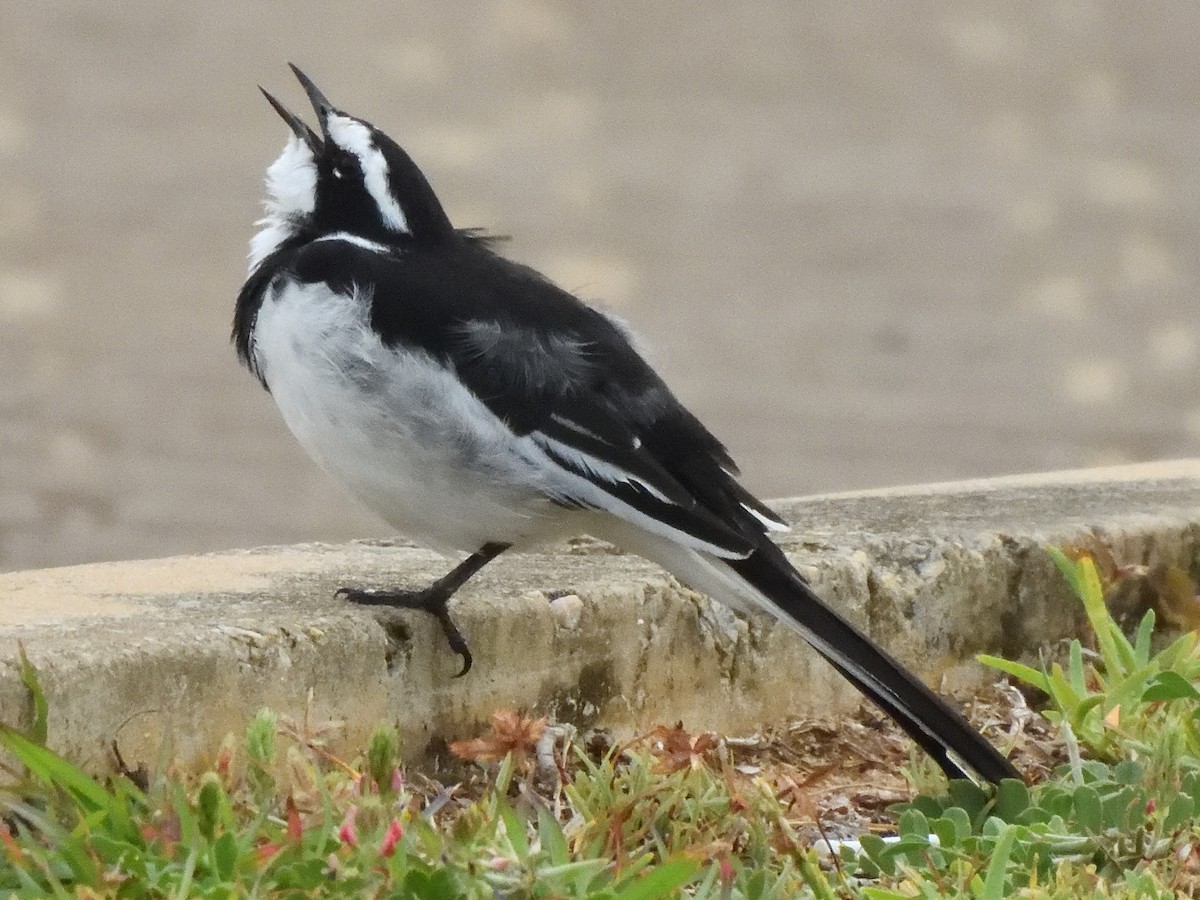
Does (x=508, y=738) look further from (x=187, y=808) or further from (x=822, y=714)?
(x=822, y=714)

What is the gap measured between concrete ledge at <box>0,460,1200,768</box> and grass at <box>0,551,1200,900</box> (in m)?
0.09

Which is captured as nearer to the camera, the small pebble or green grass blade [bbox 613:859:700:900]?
green grass blade [bbox 613:859:700:900]

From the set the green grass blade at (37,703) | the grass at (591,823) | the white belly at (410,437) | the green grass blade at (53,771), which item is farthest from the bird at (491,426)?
the green grass blade at (53,771)

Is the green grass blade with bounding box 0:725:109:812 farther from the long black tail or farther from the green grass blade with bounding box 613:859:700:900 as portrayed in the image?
the long black tail

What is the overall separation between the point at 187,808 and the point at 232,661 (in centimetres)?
55

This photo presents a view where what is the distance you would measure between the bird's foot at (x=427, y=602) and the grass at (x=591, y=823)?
0.48 ft

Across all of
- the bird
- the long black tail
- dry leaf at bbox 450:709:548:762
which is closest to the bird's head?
the bird

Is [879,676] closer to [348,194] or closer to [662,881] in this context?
[662,881]

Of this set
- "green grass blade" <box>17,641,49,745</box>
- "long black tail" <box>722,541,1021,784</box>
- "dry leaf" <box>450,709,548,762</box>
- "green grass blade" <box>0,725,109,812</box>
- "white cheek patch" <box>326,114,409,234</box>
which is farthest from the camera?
"white cheek patch" <box>326,114,409,234</box>

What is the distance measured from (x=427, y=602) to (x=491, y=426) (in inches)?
13.8

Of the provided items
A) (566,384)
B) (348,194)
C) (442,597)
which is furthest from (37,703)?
(348,194)

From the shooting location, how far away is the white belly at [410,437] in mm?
3352

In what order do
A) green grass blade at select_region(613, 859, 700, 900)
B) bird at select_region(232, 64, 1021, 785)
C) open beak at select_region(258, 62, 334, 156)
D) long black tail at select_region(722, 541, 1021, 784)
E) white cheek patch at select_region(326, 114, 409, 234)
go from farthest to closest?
open beak at select_region(258, 62, 334, 156) < white cheek patch at select_region(326, 114, 409, 234) < bird at select_region(232, 64, 1021, 785) < long black tail at select_region(722, 541, 1021, 784) < green grass blade at select_region(613, 859, 700, 900)

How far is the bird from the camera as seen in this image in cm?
328
